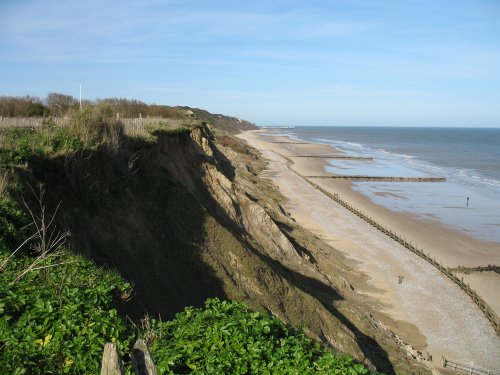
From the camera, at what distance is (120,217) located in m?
14.9

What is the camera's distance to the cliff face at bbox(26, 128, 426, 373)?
42.3ft

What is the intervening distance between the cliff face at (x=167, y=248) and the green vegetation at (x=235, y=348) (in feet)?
8.27

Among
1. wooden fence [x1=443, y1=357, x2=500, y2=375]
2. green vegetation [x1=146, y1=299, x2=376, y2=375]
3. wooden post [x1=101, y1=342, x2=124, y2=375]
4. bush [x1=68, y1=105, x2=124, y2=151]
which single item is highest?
bush [x1=68, y1=105, x2=124, y2=151]

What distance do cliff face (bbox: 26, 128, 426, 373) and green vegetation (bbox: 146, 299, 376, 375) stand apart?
8.27 ft

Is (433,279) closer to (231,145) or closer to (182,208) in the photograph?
(182,208)

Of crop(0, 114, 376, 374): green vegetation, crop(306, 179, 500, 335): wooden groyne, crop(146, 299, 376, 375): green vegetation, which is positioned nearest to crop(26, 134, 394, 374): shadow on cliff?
crop(0, 114, 376, 374): green vegetation

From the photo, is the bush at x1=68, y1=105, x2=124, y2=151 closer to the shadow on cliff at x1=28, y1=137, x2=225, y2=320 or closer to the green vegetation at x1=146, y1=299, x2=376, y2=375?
the shadow on cliff at x1=28, y1=137, x2=225, y2=320

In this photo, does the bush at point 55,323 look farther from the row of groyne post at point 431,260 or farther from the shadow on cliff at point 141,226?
the row of groyne post at point 431,260

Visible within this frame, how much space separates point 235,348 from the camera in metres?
7.11

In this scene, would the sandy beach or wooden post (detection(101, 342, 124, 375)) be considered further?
the sandy beach

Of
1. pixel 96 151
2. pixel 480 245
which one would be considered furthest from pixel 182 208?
pixel 480 245

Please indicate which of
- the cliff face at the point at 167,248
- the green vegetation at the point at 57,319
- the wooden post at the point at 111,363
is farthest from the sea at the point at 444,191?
the wooden post at the point at 111,363

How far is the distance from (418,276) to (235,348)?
24.7 metres

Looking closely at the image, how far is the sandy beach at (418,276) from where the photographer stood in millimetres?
21203
